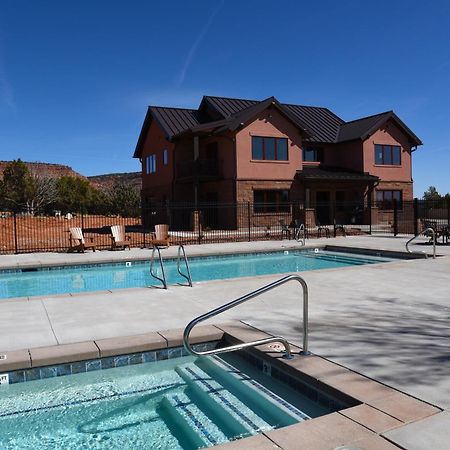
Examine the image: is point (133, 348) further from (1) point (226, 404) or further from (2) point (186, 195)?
(2) point (186, 195)

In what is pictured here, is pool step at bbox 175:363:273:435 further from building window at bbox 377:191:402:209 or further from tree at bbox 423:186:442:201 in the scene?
tree at bbox 423:186:442:201

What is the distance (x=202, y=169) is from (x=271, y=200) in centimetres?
429

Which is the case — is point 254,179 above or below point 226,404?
above

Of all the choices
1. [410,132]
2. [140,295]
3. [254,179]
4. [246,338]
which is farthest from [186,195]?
[246,338]

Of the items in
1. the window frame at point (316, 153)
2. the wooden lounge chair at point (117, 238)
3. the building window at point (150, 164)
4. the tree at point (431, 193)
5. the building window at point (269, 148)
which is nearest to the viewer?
the wooden lounge chair at point (117, 238)

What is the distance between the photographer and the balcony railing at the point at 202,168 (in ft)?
83.4

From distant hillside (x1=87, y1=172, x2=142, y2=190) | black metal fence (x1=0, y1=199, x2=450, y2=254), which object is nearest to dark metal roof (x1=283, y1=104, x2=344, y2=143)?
black metal fence (x1=0, y1=199, x2=450, y2=254)

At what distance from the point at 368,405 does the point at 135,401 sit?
216 cm

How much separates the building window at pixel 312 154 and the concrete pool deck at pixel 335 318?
2016 cm

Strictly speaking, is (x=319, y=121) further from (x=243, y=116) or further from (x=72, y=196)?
(x=72, y=196)

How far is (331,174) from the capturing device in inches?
1081

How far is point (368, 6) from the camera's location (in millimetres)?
14930

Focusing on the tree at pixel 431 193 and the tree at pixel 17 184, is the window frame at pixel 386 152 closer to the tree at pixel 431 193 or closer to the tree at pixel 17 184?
the tree at pixel 431 193

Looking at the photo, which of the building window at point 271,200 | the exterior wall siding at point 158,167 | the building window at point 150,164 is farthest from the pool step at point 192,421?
the building window at point 150,164
